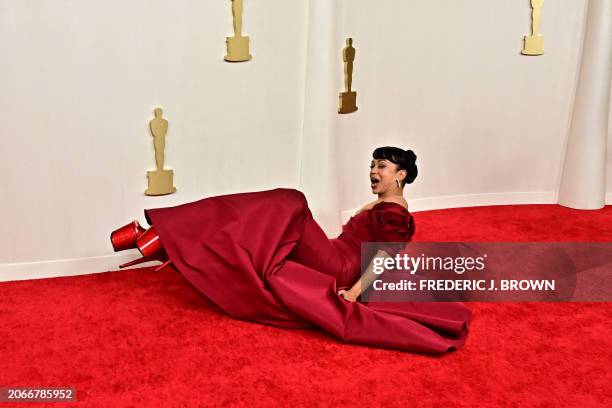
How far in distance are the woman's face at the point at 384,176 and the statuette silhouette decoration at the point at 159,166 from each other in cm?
103

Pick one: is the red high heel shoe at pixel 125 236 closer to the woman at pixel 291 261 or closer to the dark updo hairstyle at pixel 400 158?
the woman at pixel 291 261

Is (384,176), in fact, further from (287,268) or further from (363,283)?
(287,268)

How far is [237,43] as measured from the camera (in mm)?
3578

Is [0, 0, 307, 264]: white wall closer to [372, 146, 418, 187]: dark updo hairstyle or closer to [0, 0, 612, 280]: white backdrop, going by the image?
[0, 0, 612, 280]: white backdrop

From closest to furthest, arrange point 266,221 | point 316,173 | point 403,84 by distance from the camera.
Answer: point 266,221 < point 316,173 < point 403,84

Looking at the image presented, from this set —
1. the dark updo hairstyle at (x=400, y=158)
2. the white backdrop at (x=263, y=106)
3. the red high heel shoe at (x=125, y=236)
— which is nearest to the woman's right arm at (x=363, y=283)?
the dark updo hairstyle at (x=400, y=158)

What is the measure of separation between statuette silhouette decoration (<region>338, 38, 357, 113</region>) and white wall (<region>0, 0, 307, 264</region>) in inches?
10.6

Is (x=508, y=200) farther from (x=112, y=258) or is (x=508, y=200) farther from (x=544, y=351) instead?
(x=112, y=258)

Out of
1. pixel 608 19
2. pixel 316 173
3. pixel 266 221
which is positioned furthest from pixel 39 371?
pixel 608 19

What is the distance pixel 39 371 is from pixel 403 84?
8.55ft

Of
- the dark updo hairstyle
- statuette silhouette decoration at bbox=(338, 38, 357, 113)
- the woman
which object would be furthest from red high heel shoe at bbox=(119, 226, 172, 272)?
statuette silhouette decoration at bbox=(338, 38, 357, 113)

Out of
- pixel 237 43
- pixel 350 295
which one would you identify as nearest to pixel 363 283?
pixel 350 295

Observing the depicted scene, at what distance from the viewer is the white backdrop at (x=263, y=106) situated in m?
3.32

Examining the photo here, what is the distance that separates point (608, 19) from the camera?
4.41 meters
